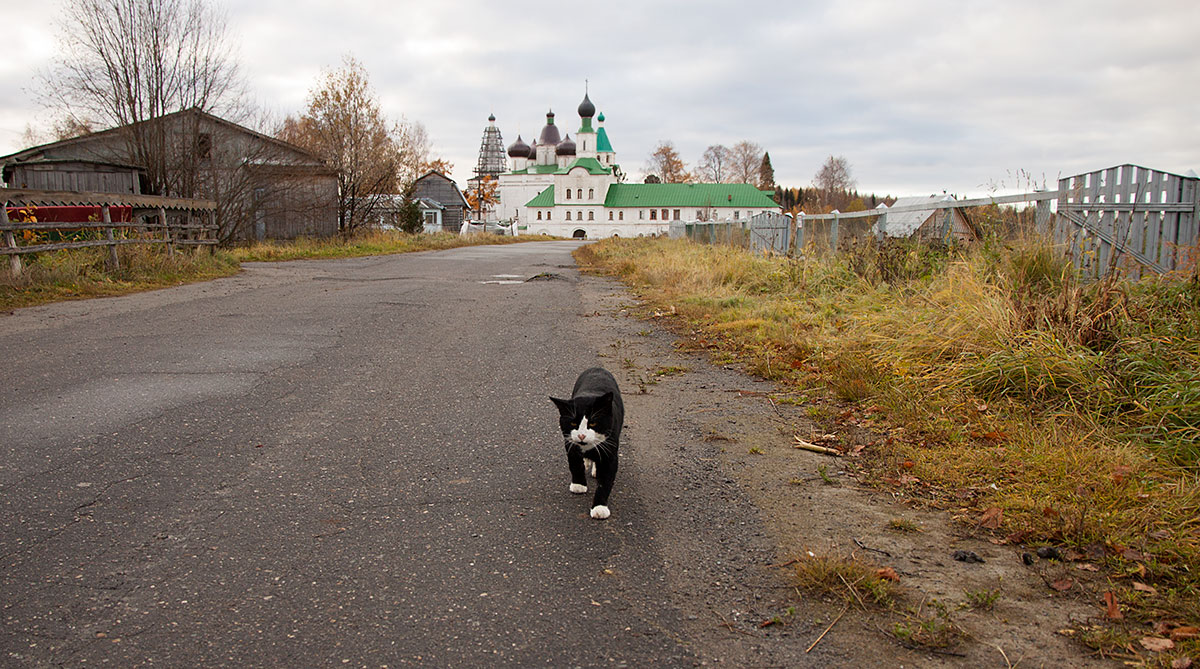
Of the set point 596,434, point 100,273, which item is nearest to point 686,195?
point 100,273

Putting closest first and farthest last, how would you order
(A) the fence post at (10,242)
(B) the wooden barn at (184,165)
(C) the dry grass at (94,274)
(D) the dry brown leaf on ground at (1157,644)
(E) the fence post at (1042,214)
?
(D) the dry brown leaf on ground at (1157,644), (E) the fence post at (1042,214), (C) the dry grass at (94,274), (A) the fence post at (10,242), (B) the wooden barn at (184,165)

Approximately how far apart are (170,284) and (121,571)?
12750 mm

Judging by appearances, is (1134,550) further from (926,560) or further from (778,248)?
(778,248)

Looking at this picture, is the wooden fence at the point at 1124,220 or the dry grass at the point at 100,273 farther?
the dry grass at the point at 100,273

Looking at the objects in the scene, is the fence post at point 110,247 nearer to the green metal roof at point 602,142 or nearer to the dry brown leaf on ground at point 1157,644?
the dry brown leaf on ground at point 1157,644

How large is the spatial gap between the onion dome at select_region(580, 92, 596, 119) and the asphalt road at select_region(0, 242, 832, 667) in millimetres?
114169

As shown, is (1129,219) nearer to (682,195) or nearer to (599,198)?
(682,195)

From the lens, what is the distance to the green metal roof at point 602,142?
119 metres

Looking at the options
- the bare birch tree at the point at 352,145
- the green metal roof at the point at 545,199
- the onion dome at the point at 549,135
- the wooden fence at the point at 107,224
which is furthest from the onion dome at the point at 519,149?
the wooden fence at the point at 107,224

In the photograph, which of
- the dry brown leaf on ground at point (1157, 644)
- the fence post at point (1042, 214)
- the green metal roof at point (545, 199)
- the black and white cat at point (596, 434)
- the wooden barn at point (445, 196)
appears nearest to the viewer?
the dry brown leaf on ground at point (1157, 644)

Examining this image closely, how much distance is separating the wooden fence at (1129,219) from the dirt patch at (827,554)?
12.0 feet

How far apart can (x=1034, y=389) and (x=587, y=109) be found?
117 meters

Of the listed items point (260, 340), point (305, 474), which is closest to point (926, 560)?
point (305, 474)

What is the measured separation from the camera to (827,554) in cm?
313
